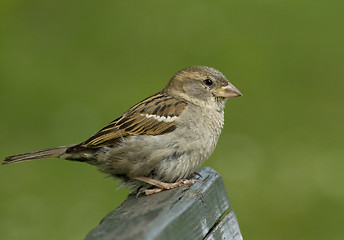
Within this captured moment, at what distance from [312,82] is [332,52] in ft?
2.35

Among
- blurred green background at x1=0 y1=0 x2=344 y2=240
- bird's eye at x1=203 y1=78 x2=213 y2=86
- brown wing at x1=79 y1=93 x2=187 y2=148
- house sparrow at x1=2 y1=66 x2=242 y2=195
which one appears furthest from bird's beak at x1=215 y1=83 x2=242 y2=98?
blurred green background at x1=0 y1=0 x2=344 y2=240

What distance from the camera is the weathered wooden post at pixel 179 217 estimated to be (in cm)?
190

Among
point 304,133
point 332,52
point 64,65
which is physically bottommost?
point 304,133

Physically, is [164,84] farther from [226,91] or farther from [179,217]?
[179,217]

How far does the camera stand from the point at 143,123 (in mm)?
3482

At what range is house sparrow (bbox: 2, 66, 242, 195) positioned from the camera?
3.33 meters

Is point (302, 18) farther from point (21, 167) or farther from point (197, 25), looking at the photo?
point (21, 167)

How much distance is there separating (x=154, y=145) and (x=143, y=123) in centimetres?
18

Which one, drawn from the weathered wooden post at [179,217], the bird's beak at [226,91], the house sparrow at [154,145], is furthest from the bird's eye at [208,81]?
the weathered wooden post at [179,217]

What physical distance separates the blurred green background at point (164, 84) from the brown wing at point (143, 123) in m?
1.85

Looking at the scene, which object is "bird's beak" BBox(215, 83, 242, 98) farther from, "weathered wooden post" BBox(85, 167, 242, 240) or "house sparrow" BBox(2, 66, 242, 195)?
"weathered wooden post" BBox(85, 167, 242, 240)

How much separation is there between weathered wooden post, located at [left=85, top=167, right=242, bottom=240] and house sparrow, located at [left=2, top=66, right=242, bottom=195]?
1.47ft

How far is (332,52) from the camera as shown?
863 centimetres

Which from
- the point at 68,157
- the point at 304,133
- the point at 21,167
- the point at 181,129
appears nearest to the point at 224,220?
the point at 181,129
